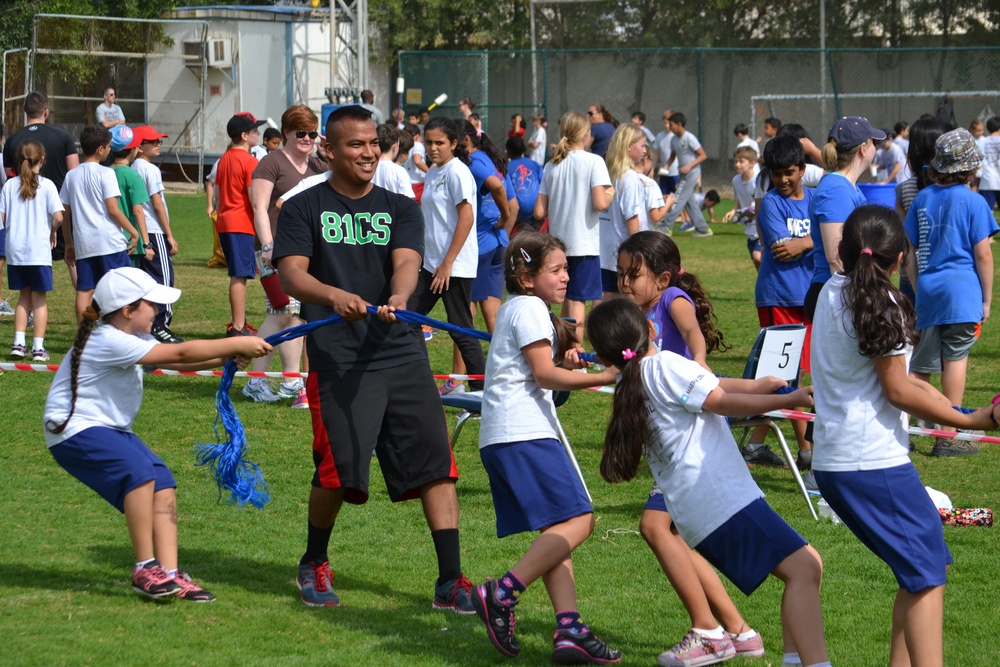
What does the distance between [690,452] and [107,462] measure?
7.77 feet

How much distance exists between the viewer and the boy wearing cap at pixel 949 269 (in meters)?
6.79

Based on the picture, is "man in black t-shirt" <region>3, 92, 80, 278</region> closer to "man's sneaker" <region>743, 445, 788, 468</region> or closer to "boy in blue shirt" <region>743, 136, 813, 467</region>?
"boy in blue shirt" <region>743, 136, 813, 467</region>

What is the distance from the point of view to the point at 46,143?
11906 millimetres

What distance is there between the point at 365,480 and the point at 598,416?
3.77 m

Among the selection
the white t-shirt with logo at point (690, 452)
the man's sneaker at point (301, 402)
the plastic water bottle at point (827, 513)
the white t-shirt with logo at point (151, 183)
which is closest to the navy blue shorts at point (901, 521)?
the white t-shirt with logo at point (690, 452)

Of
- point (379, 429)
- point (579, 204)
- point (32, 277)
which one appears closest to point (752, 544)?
point (379, 429)

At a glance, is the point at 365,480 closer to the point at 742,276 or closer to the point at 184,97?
the point at 742,276

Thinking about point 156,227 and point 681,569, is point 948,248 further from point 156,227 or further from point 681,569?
point 156,227

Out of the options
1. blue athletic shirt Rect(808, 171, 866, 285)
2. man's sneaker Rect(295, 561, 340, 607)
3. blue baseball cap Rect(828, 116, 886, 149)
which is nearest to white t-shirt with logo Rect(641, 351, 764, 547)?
man's sneaker Rect(295, 561, 340, 607)

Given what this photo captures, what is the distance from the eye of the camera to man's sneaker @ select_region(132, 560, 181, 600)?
4809 millimetres

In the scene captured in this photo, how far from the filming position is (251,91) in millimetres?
28984

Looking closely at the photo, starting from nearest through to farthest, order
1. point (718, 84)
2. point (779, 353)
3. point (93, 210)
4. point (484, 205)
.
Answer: point (779, 353) < point (484, 205) < point (93, 210) < point (718, 84)

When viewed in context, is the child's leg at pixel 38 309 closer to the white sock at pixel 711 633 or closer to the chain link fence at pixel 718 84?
the white sock at pixel 711 633

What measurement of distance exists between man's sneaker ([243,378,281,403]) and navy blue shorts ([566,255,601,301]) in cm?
247
